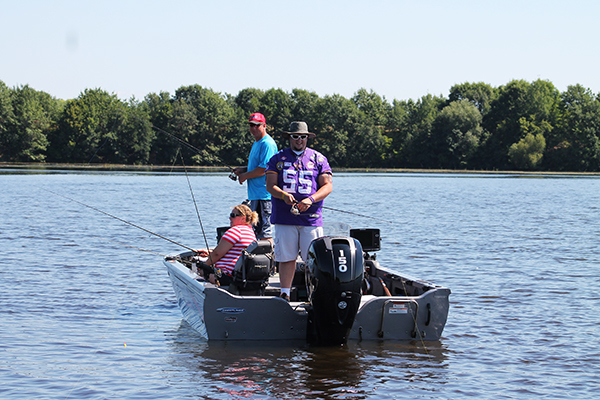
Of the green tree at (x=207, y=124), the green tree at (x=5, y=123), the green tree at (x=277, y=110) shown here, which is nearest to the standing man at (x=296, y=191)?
the green tree at (x=207, y=124)

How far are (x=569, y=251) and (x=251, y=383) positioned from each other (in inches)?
421

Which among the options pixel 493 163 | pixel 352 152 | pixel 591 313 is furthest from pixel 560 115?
pixel 591 313

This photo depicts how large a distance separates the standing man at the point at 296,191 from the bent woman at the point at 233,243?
0.29 meters

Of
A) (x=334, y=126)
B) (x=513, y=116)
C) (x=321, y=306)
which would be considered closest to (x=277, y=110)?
(x=334, y=126)

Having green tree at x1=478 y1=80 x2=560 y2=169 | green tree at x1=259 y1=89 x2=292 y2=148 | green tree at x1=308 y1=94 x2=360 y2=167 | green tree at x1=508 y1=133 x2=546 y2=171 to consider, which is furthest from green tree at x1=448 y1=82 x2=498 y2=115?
green tree at x1=259 y1=89 x2=292 y2=148

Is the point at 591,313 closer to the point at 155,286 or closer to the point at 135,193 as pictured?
the point at 155,286

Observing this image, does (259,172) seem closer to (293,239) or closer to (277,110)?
(293,239)

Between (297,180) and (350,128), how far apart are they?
8229 centimetres

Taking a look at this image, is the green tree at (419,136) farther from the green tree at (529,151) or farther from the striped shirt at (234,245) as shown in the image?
the striped shirt at (234,245)

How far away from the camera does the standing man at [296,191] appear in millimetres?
6254

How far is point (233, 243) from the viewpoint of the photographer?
21.4 feet

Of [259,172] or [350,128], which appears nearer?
[259,172]

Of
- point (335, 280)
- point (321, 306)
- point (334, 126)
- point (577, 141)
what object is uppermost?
point (334, 126)

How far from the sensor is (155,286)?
1001 cm
